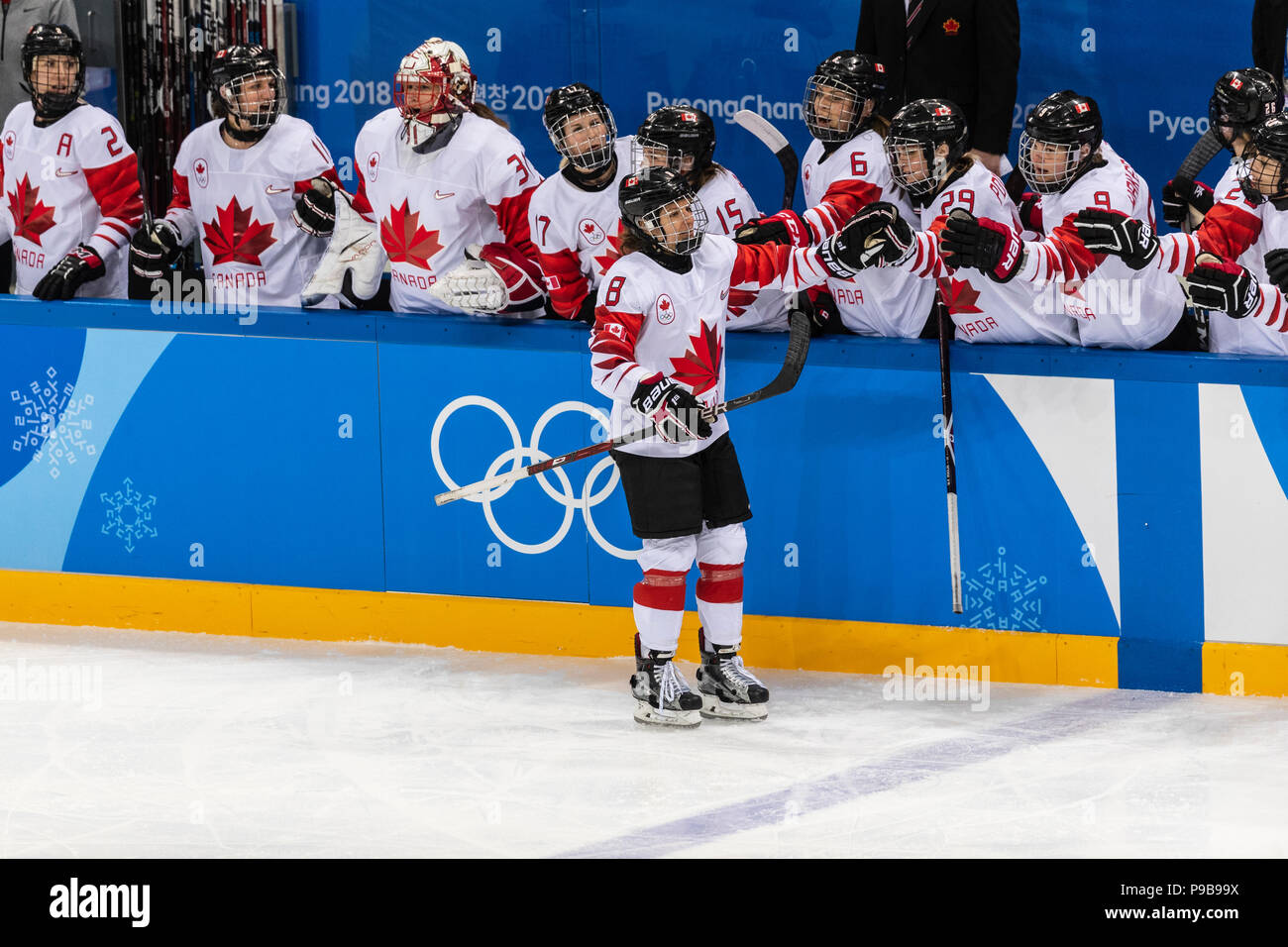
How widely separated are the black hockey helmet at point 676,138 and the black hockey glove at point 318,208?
1250mm

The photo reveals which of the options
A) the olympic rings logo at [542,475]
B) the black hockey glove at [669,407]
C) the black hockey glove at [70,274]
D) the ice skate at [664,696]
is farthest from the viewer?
the black hockey glove at [70,274]

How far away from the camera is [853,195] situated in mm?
6066

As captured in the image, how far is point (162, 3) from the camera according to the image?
8578 mm

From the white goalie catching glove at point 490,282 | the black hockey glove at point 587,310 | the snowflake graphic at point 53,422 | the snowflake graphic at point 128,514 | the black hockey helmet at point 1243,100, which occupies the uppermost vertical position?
the black hockey helmet at point 1243,100

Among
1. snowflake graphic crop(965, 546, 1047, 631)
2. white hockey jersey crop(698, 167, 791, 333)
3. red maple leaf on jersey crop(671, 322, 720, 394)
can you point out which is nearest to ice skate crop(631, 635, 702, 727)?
red maple leaf on jersey crop(671, 322, 720, 394)

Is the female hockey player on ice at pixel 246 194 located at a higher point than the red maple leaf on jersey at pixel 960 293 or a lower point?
higher

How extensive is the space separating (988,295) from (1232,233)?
2.32 ft

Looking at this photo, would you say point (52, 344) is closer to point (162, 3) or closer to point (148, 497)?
point (148, 497)

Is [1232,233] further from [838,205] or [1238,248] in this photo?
[838,205]

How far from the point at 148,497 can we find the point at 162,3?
2746 millimetres

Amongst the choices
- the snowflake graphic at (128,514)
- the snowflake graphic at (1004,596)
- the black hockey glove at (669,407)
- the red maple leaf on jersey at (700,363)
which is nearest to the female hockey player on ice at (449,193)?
the red maple leaf on jersey at (700,363)

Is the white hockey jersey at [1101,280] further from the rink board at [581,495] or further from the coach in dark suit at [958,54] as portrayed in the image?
the coach in dark suit at [958,54]

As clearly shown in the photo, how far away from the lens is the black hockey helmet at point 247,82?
22.4ft

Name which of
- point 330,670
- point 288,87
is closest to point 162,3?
point 288,87
